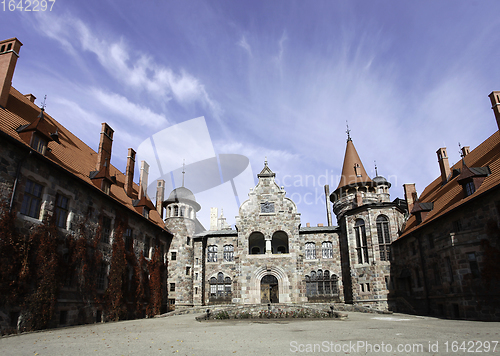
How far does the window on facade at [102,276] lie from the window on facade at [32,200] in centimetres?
637

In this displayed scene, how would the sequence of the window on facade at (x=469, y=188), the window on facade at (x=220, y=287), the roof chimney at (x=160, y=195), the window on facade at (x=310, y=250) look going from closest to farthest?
1. the window on facade at (x=469, y=188)
2. the window on facade at (x=220, y=287)
3. the window on facade at (x=310, y=250)
4. the roof chimney at (x=160, y=195)

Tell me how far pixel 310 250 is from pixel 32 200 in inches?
1005

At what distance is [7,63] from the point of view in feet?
55.8

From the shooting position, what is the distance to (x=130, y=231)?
81.9 feet

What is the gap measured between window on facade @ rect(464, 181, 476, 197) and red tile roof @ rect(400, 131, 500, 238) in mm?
377

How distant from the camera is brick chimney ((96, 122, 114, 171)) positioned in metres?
24.5

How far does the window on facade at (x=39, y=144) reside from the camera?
1600cm

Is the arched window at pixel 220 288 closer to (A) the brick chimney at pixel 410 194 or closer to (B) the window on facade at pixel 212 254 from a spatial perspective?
(B) the window on facade at pixel 212 254

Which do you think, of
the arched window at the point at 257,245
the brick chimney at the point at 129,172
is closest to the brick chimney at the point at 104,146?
the brick chimney at the point at 129,172

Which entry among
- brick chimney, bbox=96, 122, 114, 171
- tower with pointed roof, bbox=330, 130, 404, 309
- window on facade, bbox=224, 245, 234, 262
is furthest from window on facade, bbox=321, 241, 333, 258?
brick chimney, bbox=96, 122, 114, 171

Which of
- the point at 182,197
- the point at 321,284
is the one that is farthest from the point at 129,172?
the point at 321,284

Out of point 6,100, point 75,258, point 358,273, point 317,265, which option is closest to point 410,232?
point 358,273

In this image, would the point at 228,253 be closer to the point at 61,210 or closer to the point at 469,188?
the point at 61,210

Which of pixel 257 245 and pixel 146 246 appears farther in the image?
pixel 257 245
